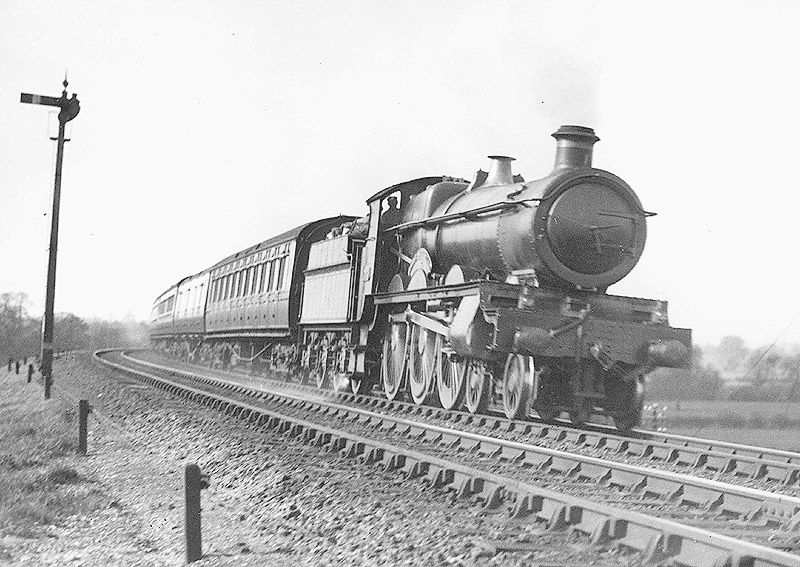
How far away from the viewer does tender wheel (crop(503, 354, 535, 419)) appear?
428 inches

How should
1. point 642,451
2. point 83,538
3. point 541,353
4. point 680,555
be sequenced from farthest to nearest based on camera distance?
point 541,353
point 642,451
point 83,538
point 680,555

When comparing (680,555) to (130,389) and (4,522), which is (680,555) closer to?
(4,522)

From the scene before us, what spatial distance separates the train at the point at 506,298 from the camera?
35.6ft

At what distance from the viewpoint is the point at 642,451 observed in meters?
9.00

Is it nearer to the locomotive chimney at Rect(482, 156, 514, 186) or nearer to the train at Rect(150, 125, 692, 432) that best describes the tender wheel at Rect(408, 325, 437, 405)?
the train at Rect(150, 125, 692, 432)

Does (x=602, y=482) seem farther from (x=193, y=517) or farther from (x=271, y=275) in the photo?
(x=271, y=275)

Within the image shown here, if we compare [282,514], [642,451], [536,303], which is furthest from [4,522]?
[536,303]

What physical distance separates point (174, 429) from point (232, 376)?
12191 mm

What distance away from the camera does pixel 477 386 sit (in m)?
11.9

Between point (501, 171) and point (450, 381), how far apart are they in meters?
3.02

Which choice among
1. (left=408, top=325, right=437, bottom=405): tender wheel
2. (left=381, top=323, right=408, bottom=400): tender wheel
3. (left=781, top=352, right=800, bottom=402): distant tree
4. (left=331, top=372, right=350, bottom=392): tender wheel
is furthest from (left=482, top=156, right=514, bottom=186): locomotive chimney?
(left=781, top=352, right=800, bottom=402): distant tree

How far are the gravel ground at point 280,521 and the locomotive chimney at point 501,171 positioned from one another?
5220 millimetres

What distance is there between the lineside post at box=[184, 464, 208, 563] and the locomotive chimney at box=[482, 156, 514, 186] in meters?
8.05

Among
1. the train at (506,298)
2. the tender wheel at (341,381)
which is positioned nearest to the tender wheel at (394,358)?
the train at (506,298)
